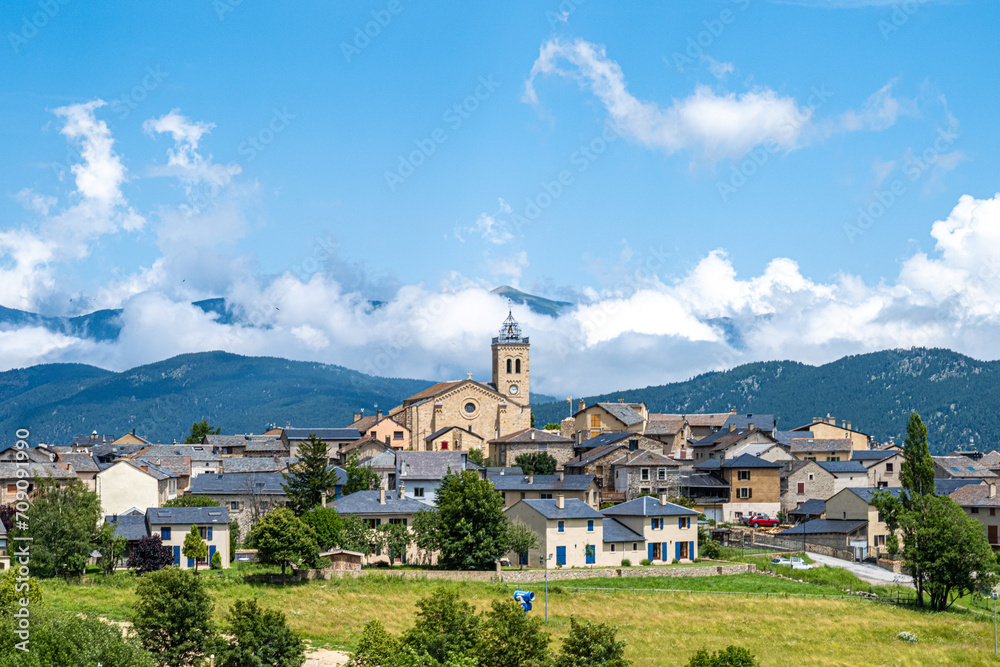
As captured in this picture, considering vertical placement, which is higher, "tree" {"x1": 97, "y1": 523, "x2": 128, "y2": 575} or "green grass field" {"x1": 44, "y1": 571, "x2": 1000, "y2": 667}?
"tree" {"x1": 97, "y1": 523, "x2": 128, "y2": 575}

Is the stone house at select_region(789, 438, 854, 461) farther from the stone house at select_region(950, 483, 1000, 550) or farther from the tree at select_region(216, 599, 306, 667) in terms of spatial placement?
the tree at select_region(216, 599, 306, 667)

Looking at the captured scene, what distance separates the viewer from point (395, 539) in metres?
77.5

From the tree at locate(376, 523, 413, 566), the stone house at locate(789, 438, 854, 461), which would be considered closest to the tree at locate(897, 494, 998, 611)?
the tree at locate(376, 523, 413, 566)

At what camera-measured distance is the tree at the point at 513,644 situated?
45.1 m

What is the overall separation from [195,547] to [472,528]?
17625mm

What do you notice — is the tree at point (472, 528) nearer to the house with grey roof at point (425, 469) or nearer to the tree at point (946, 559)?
the house with grey roof at point (425, 469)

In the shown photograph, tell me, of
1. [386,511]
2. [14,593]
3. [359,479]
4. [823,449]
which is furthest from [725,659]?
[823,449]

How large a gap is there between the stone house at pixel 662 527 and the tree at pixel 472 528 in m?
10.1

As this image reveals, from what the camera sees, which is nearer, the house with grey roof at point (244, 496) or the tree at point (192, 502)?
the tree at point (192, 502)

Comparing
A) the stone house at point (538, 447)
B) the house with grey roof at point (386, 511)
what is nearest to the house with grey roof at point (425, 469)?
the house with grey roof at point (386, 511)

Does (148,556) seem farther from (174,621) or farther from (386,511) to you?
(174,621)

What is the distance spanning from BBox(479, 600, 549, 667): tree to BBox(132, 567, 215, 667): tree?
12.3m

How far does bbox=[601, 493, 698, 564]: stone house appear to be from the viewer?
262 ft

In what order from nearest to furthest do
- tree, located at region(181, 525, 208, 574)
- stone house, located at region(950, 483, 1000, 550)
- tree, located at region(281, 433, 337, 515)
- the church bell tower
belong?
tree, located at region(181, 525, 208, 574), tree, located at region(281, 433, 337, 515), stone house, located at region(950, 483, 1000, 550), the church bell tower
